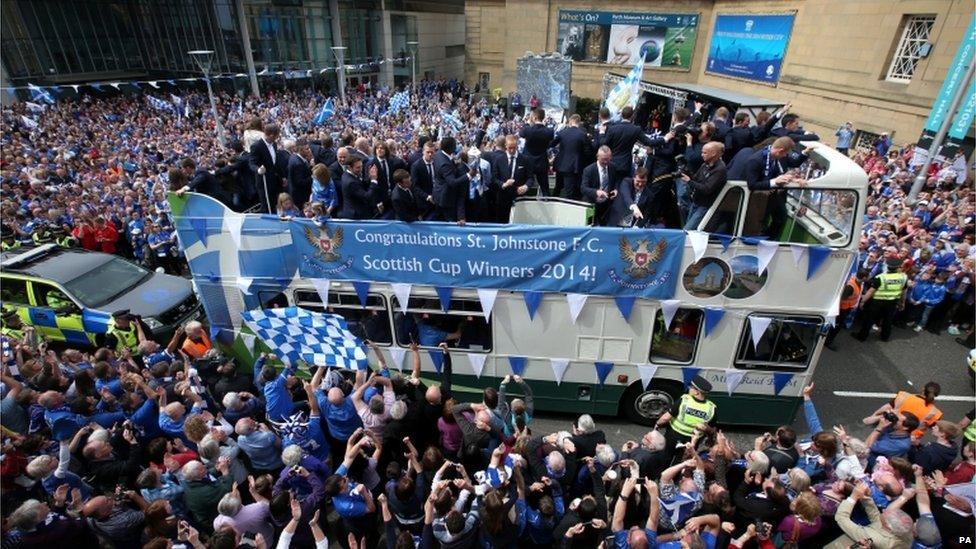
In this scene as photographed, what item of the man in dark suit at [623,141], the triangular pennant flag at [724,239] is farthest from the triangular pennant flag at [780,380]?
the man in dark suit at [623,141]

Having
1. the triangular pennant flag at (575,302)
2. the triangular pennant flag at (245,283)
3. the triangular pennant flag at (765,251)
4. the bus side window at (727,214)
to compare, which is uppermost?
the bus side window at (727,214)

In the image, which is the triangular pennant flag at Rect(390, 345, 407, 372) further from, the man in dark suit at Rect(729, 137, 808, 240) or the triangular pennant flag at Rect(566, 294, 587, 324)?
the man in dark suit at Rect(729, 137, 808, 240)

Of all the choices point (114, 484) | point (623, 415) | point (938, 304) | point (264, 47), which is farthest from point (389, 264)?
point (264, 47)

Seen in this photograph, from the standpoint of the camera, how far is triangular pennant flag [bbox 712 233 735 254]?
605 centimetres

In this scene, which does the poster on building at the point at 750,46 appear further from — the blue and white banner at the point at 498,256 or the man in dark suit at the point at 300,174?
the man in dark suit at the point at 300,174

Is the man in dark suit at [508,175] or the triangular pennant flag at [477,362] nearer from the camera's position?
the triangular pennant flag at [477,362]

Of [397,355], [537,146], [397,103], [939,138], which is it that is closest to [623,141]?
[537,146]

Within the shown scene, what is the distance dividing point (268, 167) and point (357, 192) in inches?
77.0

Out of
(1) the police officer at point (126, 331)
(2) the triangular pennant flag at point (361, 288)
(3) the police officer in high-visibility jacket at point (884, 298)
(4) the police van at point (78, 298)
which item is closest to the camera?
(2) the triangular pennant flag at point (361, 288)

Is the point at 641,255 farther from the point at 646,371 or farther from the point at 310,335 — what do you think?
the point at 310,335

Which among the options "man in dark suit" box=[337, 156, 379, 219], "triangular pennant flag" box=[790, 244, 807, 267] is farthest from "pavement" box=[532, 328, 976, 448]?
"man in dark suit" box=[337, 156, 379, 219]

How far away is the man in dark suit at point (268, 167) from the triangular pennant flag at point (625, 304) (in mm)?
5477

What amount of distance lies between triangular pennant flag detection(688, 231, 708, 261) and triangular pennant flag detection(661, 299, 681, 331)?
2.29ft

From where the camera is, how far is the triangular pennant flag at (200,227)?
22.9 ft
